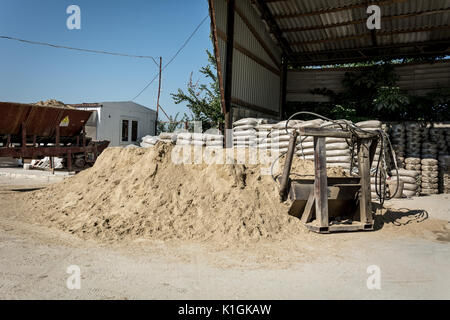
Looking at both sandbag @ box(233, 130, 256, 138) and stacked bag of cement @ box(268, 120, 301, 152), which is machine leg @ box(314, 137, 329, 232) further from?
sandbag @ box(233, 130, 256, 138)

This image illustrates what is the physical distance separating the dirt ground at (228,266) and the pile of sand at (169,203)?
0.32 meters

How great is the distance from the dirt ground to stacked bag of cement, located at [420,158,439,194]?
13.8ft

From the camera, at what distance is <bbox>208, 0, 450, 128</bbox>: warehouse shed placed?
10039 millimetres

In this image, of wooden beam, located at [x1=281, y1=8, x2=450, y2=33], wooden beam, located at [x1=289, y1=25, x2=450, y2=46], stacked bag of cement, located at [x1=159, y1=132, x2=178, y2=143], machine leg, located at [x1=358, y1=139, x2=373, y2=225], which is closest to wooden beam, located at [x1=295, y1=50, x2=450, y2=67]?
wooden beam, located at [x1=289, y1=25, x2=450, y2=46]

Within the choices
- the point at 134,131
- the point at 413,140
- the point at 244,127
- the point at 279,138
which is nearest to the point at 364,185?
the point at 279,138

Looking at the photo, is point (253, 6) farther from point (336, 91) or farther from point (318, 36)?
point (336, 91)

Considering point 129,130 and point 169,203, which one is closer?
point 169,203

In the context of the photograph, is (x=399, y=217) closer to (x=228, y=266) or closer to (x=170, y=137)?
(x=228, y=266)

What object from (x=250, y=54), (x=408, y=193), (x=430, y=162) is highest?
(x=250, y=54)

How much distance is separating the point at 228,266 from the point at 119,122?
57.0 feet

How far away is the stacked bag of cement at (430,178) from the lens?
29.8 ft

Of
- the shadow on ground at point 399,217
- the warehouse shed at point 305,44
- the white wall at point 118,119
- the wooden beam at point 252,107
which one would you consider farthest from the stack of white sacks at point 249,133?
the white wall at point 118,119

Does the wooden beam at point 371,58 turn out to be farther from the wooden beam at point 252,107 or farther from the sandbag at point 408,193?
the sandbag at point 408,193

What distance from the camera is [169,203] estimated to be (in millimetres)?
5578
